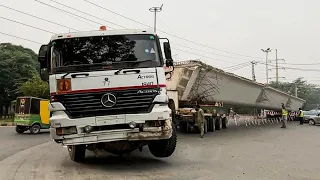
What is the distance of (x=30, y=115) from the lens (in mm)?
21438

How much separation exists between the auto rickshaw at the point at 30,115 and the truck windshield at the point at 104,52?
14109 millimetres

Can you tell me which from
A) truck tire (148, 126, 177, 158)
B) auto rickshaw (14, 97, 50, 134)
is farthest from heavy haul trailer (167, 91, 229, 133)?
auto rickshaw (14, 97, 50, 134)

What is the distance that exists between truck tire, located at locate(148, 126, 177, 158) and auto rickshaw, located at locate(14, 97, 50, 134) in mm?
13556

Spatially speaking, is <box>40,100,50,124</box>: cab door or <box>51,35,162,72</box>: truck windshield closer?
<box>51,35,162,72</box>: truck windshield

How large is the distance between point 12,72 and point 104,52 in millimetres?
38163

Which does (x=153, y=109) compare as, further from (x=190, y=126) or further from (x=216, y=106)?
(x=216, y=106)

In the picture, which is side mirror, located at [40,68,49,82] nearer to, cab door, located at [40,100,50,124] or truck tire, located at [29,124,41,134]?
cab door, located at [40,100,50,124]

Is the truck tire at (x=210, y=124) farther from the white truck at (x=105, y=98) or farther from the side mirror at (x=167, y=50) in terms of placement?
the white truck at (x=105, y=98)

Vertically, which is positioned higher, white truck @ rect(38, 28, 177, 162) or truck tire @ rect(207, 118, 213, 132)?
white truck @ rect(38, 28, 177, 162)

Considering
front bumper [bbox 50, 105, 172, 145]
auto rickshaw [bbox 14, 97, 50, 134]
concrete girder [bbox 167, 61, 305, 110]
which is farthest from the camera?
auto rickshaw [bbox 14, 97, 50, 134]

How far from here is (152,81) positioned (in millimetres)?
7605

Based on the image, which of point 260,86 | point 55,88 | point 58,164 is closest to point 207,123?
point 260,86

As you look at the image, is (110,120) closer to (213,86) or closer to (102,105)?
(102,105)

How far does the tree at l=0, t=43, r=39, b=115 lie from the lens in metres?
41.6
